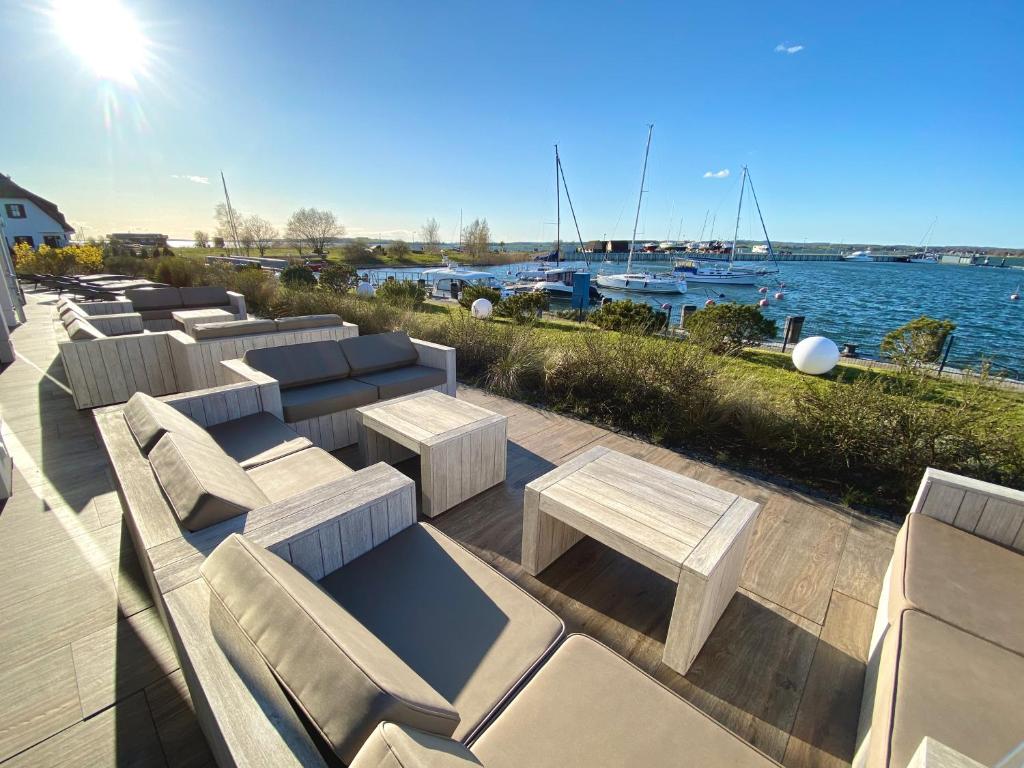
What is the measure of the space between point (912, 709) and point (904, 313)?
3356 centimetres

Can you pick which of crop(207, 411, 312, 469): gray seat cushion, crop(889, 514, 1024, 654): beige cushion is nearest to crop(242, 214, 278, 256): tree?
crop(207, 411, 312, 469): gray seat cushion

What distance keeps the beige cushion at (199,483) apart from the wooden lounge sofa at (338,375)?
1285mm

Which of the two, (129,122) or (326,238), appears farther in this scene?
(326,238)

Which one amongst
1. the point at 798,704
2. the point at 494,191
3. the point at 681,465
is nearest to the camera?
the point at 798,704

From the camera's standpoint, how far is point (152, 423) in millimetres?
1934

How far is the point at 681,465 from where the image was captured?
333cm

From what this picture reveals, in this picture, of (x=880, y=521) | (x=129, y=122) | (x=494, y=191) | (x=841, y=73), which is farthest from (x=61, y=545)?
(x=494, y=191)

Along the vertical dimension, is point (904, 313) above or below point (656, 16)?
below

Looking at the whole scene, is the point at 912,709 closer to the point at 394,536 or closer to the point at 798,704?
the point at 798,704

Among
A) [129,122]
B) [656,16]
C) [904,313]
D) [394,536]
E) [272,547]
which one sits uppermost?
[656,16]

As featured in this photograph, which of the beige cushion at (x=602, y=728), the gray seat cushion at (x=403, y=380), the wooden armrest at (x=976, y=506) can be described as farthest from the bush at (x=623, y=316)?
the beige cushion at (x=602, y=728)

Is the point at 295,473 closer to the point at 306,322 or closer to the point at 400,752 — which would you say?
the point at 400,752

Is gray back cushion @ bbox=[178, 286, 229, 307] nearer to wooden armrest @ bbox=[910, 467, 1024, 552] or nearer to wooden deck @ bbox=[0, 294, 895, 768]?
wooden deck @ bbox=[0, 294, 895, 768]

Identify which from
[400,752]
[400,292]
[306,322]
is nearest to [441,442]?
[400,752]
